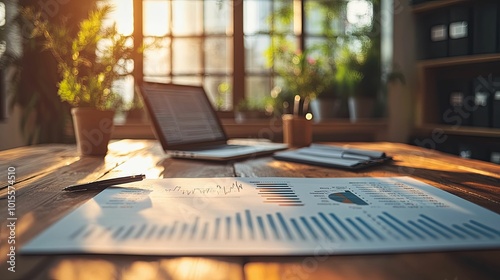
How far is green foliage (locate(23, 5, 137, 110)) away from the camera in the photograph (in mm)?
1237

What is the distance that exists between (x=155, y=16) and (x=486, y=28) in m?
1.95

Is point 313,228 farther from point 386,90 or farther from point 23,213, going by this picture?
point 386,90

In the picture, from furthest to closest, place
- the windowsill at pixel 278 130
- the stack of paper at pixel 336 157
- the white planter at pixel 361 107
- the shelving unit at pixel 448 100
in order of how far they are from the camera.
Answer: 1. the white planter at pixel 361 107
2. the windowsill at pixel 278 130
3. the shelving unit at pixel 448 100
4. the stack of paper at pixel 336 157

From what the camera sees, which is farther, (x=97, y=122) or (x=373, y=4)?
(x=373, y=4)

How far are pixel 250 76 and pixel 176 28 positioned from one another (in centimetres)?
57

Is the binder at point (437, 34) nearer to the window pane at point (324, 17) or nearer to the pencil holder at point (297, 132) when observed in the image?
the window pane at point (324, 17)

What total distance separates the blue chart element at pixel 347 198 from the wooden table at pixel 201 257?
0.17 metres

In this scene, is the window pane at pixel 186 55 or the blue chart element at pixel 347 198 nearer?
the blue chart element at pixel 347 198

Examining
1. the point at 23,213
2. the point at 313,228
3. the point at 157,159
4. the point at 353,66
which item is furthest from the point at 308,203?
the point at 353,66

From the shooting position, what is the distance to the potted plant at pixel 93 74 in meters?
1.25

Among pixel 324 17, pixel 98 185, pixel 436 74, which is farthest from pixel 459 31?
pixel 98 185

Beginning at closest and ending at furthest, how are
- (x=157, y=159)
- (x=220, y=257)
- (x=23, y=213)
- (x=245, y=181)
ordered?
(x=220, y=257)
(x=23, y=213)
(x=245, y=181)
(x=157, y=159)

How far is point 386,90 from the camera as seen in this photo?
3.01 meters

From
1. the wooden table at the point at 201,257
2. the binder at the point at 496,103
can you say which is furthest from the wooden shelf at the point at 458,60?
the wooden table at the point at 201,257
